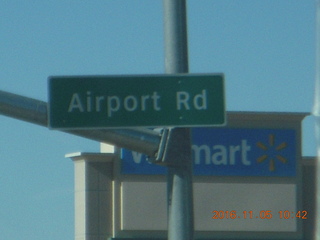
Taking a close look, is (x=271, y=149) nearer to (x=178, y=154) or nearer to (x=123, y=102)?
(x=178, y=154)

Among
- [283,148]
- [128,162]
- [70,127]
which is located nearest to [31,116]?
[70,127]

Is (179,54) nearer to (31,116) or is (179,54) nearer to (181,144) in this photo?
(181,144)

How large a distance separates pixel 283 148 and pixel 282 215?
64.0 inches

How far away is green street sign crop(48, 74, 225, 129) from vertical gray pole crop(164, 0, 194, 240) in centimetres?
18

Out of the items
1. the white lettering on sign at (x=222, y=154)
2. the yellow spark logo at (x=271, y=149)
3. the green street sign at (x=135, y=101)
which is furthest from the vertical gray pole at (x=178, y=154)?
the yellow spark logo at (x=271, y=149)

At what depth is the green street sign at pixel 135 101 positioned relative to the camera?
6508 millimetres

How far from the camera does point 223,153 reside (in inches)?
741

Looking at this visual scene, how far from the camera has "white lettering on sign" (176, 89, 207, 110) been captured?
6.51 meters

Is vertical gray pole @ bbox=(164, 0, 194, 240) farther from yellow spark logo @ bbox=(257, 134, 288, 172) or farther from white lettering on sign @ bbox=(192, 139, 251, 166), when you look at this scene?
yellow spark logo @ bbox=(257, 134, 288, 172)

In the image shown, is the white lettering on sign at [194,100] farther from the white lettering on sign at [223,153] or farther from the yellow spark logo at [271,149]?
the yellow spark logo at [271,149]
